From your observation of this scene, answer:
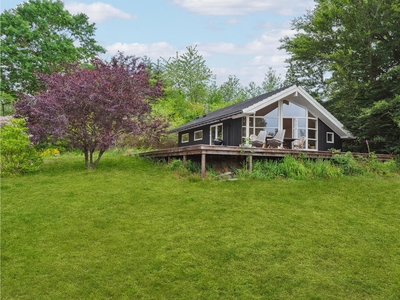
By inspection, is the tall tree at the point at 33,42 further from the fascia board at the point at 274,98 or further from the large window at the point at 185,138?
the fascia board at the point at 274,98

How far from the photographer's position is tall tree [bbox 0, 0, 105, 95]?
69.6 feet

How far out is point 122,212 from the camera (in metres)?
6.73

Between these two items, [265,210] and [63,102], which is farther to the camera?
[63,102]

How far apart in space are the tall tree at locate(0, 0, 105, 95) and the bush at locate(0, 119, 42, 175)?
A: 37.1 ft

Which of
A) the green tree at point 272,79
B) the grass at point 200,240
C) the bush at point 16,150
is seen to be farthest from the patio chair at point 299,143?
the green tree at point 272,79

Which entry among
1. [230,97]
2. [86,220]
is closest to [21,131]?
[86,220]

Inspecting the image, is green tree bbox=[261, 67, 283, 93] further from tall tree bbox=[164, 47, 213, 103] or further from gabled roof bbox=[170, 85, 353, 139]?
gabled roof bbox=[170, 85, 353, 139]

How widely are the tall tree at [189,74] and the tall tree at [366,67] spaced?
17.7m

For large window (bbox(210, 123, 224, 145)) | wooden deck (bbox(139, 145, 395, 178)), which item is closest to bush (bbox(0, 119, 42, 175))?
wooden deck (bbox(139, 145, 395, 178))

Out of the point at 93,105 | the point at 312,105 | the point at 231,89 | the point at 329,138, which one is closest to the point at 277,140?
the point at 312,105

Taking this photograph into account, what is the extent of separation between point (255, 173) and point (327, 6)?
1024 centimetres

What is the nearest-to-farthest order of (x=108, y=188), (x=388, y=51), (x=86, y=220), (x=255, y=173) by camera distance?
(x=86, y=220) < (x=108, y=188) < (x=255, y=173) < (x=388, y=51)

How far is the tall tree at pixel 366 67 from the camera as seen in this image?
13461 mm

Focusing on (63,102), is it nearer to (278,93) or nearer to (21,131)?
(21,131)
